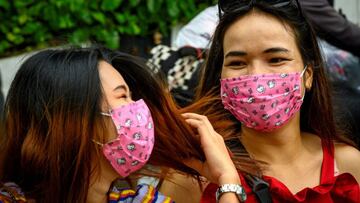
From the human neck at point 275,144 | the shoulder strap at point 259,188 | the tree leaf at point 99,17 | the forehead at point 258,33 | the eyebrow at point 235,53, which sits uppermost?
the forehead at point 258,33

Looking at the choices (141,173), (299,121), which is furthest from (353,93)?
(141,173)

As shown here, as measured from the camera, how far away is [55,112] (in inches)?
109

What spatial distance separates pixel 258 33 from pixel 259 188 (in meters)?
0.68

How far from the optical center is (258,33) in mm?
3154

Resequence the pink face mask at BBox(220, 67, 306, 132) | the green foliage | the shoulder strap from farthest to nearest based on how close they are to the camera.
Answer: the green foliage < the pink face mask at BBox(220, 67, 306, 132) < the shoulder strap

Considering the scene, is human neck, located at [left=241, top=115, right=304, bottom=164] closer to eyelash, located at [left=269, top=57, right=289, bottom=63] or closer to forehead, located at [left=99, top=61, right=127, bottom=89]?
eyelash, located at [left=269, top=57, right=289, bottom=63]

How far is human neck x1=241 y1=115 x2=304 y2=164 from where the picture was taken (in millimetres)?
Result: 3283

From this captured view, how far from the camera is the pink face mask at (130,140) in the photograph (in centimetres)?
284

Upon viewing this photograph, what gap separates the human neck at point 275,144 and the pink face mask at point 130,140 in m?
0.58

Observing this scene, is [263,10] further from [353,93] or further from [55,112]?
[353,93]

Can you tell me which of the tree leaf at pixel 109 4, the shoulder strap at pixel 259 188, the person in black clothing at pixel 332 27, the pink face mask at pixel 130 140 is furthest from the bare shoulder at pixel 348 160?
the tree leaf at pixel 109 4

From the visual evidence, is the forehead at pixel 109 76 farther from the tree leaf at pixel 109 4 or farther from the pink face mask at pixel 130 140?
the tree leaf at pixel 109 4

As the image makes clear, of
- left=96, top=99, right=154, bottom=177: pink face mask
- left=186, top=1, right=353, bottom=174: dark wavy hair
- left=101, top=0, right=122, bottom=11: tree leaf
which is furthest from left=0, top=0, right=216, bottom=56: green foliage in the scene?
left=96, top=99, right=154, bottom=177: pink face mask

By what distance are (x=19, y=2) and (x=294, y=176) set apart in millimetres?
3786
